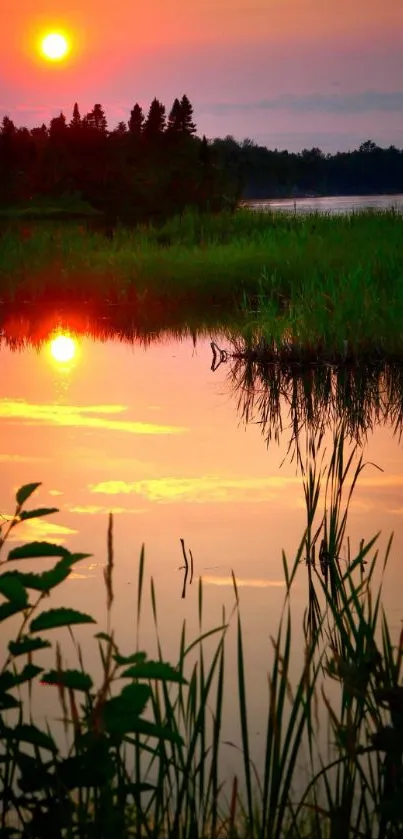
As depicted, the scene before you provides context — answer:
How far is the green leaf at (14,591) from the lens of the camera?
175cm

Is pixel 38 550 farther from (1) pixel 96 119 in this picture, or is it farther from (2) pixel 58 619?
(1) pixel 96 119

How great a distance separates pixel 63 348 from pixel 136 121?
2594 cm

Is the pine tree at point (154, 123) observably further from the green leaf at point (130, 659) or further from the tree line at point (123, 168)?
the green leaf at point (130, 659)

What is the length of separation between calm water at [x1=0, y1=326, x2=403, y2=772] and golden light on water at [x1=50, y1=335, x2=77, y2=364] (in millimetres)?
932

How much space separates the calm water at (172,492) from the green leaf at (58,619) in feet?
3.82

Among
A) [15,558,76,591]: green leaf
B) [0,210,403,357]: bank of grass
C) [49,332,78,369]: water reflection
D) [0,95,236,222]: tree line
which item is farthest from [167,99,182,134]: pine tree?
[15,558,76,591]: green leaf

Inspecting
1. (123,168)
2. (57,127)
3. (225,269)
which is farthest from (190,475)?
(57,127)

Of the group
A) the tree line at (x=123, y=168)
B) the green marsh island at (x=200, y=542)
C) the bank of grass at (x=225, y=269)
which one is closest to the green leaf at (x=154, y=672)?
the green marsh island at (x=200, y=542)

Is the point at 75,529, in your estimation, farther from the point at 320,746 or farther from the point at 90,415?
the point at 90,415

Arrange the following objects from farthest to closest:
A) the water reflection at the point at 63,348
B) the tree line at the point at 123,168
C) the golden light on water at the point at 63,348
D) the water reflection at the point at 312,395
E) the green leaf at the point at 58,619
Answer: the tree line at the point at 123,168, the golden light on water at the point at 63,348, the water reflection at the point at 63,348, the water reflection at the point at 312,395, the green leaf at the point at 58,619

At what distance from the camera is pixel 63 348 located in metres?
10.8

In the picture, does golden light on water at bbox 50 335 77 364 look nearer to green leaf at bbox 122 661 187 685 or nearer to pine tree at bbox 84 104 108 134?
green leaf at bbox 122 661 187 685

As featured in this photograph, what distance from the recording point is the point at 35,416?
7.48 metres

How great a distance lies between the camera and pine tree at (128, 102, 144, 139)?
112ft
